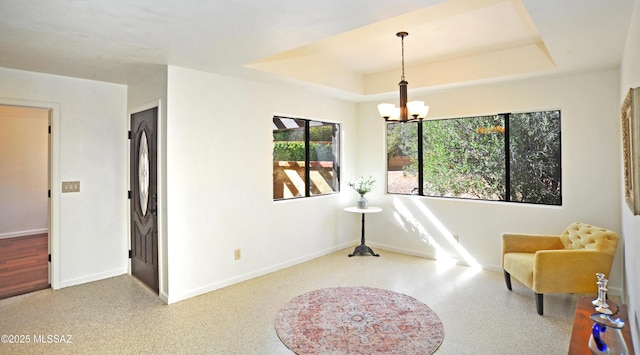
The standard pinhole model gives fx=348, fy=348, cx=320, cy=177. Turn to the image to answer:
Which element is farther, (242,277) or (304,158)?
(304,158)

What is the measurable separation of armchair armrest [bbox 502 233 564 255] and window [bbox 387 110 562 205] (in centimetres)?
61

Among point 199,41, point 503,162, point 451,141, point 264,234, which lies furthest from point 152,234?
point 503,162

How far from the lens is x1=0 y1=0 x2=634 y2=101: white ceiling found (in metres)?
2.18

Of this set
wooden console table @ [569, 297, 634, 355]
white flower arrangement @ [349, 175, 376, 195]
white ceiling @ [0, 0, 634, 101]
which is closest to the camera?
wooden console table @ [569, 297, 634, 355]

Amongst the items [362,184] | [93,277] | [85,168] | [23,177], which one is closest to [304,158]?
[362,184]

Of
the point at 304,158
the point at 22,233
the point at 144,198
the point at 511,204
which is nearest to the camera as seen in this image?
the point at 144,198

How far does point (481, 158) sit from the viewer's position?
470 cm

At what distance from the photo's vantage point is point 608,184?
12.2ft

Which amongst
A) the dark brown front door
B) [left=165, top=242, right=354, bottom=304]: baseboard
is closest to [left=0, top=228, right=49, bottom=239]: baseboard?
the dark brown front door

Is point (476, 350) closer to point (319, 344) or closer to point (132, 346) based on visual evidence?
point (319, 344)

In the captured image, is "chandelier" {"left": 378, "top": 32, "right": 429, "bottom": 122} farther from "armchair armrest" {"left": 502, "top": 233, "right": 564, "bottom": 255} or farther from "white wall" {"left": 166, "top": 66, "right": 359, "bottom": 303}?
"armchair armrest" {"left": 502, "top": 233, "right": 564, "bottom": 255}

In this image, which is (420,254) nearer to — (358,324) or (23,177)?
(358,324)

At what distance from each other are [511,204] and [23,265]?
6.42 metres

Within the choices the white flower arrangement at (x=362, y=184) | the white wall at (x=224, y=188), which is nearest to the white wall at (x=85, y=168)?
the white wall at (x=224, y=188)
